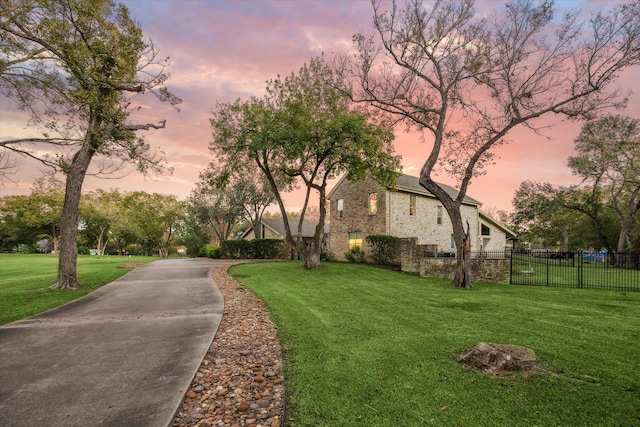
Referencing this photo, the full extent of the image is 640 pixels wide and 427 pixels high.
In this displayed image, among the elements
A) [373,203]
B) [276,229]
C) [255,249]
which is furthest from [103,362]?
[276,229]

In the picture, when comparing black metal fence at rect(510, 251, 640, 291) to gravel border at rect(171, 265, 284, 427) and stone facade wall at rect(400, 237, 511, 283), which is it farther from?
gravel border at rect(171, 265, 284, 427)

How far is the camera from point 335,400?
358 centimetres

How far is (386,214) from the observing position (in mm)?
23359

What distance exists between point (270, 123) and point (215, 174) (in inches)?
231

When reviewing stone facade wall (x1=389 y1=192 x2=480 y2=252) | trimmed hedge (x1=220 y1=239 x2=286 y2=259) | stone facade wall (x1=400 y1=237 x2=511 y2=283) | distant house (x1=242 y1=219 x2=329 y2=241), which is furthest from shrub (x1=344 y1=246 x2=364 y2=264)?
distant house (x1=242 y1=219 x2=329 y2=241)

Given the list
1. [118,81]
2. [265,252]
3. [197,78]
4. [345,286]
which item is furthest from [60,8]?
[265,252]

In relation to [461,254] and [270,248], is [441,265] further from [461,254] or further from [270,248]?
[270,248]

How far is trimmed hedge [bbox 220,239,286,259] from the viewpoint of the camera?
31.6 metres

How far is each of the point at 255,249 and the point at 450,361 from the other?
2898cm

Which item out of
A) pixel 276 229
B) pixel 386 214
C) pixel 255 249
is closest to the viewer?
pixel 386 214

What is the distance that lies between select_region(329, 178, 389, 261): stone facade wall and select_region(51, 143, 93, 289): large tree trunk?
16.5 m

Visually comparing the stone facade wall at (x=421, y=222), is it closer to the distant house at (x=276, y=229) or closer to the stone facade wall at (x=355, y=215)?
the stone facade wall at (x=355, y=215)

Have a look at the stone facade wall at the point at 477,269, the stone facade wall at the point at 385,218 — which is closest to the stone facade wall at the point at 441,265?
the stone facade wall at the point at 477,269

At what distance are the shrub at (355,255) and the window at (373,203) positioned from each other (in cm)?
313
